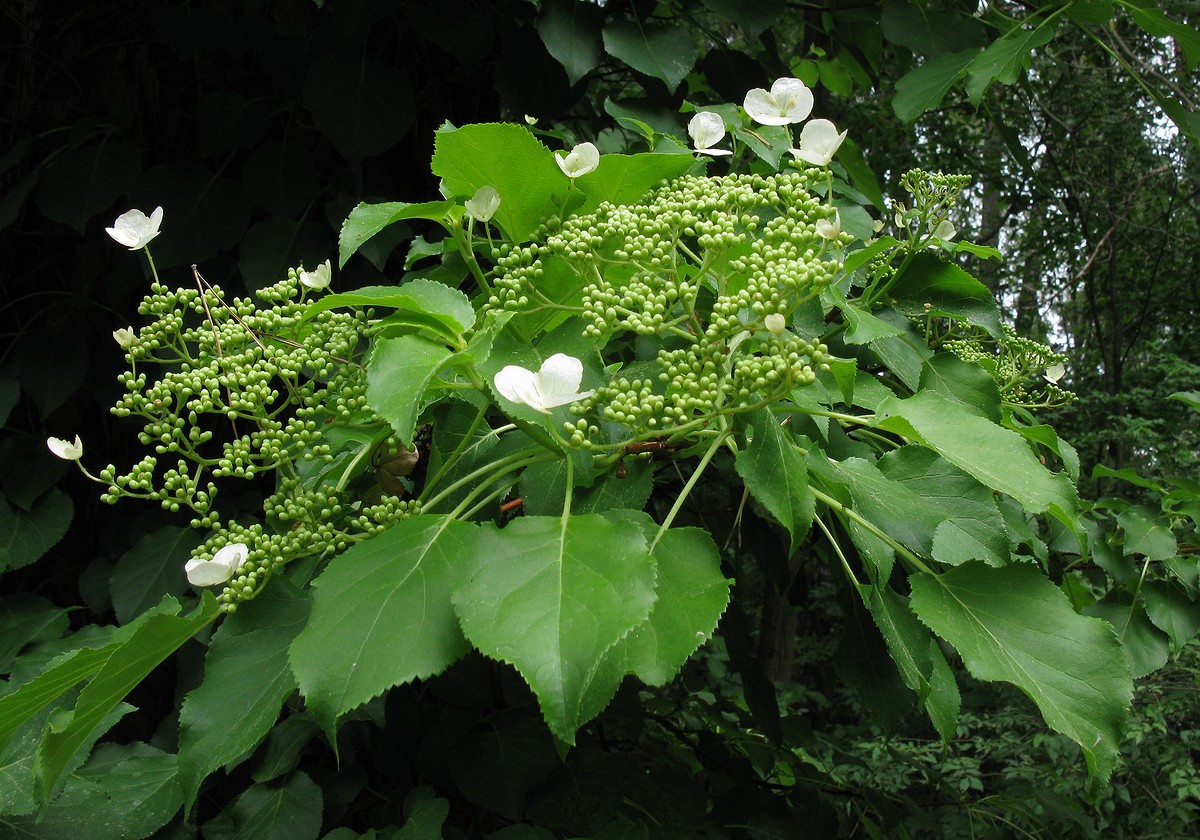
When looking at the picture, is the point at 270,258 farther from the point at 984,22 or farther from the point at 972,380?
the point at 984,22

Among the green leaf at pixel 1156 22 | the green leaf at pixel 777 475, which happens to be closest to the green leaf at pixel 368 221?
the green leaf at pixel 777 475

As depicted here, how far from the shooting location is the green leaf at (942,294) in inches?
40.9

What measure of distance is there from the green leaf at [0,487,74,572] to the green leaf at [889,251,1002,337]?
1527 mm

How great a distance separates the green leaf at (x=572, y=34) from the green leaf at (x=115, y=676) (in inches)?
43.0

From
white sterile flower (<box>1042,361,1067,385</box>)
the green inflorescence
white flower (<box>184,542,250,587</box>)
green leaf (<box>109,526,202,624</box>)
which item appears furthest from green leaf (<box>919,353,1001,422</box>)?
green leaf (<box>109,526,202,624</box>)

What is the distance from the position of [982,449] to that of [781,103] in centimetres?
41

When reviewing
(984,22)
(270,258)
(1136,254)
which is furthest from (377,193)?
(1136,254)

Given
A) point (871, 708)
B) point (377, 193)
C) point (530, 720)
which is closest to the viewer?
point (871, 708)

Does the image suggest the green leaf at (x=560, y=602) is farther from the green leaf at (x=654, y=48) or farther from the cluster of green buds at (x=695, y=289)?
the green leaf at (x=654, y=48)

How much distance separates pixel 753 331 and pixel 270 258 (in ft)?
3.86

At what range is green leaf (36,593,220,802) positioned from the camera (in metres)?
0.68

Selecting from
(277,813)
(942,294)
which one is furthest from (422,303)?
(277,813)

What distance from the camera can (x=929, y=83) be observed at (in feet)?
4.76

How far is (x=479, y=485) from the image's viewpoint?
810mm
